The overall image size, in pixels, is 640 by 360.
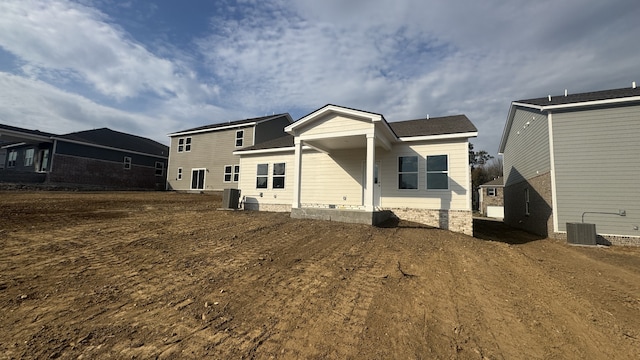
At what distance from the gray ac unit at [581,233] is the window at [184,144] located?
2496 centimetres

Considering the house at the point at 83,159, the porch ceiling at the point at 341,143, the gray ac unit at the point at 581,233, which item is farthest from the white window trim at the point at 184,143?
the gray ac unit at the point at 581,233

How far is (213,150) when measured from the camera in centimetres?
2281

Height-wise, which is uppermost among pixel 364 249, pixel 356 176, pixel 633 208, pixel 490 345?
pixel 356 176

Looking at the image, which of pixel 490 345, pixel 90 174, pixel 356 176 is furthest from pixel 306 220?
pixel 90 174

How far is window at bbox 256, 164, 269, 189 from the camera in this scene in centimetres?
1408

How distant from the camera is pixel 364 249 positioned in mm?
6320

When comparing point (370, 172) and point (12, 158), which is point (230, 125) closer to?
point (370, 172)

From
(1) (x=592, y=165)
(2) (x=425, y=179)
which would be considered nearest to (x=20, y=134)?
(2) (x=425, y=179)

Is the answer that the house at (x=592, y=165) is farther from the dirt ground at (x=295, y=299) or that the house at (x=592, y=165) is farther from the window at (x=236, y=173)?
the window at (x=236, y=173)

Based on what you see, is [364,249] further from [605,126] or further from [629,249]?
[605,126]

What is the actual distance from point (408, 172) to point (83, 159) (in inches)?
1004

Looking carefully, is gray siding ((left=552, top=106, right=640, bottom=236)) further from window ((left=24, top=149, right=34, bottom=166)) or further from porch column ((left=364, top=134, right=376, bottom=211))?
window ((left=24, top=149, right=34, bottom=166))

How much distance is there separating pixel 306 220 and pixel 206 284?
5574mm

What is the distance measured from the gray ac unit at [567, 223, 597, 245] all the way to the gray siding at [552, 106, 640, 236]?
70 cm
